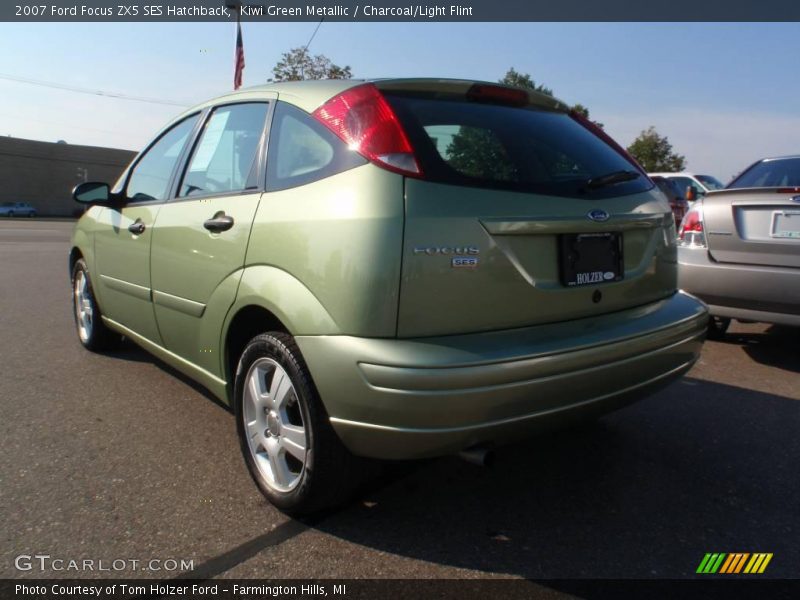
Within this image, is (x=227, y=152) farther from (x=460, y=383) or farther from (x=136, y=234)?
(x=460, y=383)

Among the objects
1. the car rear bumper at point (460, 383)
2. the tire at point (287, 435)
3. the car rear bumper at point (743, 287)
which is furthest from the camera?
the car rear bumper at point (743, 287)

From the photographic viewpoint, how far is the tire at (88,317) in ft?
15.7

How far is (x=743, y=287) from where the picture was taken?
4574 mm

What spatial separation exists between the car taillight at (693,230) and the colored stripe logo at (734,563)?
10.0ft

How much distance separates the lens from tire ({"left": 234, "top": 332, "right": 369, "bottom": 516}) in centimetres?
234

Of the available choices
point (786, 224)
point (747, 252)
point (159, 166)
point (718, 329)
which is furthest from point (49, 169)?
point (786, 224)

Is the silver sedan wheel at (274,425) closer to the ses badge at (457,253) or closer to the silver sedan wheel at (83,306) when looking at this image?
the ses badge at (457,253)

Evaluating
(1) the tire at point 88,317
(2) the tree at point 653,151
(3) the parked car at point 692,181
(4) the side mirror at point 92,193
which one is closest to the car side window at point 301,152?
(4) the side mirror at point 92,193

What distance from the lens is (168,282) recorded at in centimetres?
328

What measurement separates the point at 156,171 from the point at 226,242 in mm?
1387

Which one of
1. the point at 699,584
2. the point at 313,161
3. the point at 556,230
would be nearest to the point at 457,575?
the point at 699,584

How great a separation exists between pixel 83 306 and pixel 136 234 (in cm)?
168

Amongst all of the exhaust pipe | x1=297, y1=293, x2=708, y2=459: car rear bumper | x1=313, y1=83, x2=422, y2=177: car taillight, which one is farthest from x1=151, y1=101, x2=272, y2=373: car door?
the exhaust pipe

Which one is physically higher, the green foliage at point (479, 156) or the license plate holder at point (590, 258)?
the green foliage at point (479, 156)
